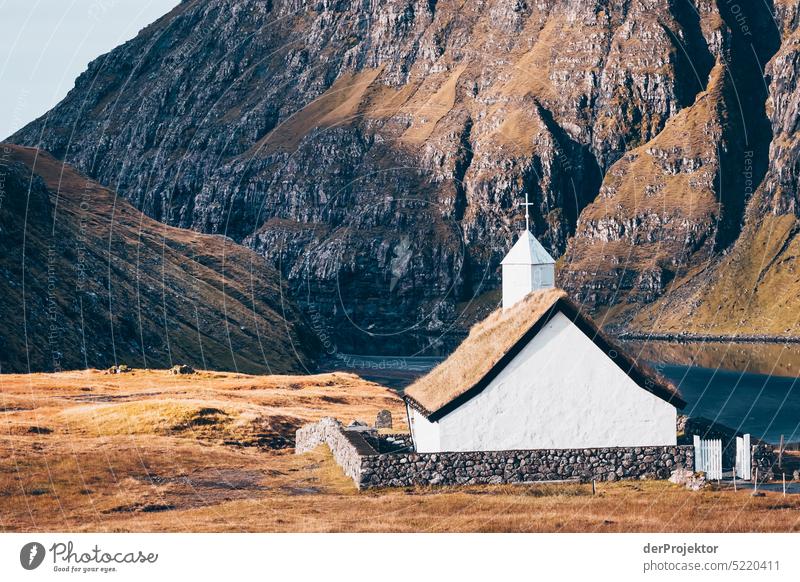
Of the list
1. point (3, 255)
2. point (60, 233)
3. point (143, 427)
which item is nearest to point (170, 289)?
point (60, 233)

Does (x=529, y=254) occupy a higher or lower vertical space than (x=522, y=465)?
higher

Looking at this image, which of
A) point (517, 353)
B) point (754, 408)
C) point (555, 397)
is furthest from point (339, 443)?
point (754, 408)

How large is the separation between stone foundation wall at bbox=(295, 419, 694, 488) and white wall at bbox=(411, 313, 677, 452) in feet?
2.41

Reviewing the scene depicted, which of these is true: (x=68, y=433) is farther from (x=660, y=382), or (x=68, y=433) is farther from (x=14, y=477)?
(x=660, y=382)

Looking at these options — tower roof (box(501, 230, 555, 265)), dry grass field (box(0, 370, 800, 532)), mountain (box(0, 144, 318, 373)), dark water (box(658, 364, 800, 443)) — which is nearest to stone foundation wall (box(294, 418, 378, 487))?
dry grass field (box(0, 370, 800, 532))

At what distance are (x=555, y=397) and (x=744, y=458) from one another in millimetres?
9035

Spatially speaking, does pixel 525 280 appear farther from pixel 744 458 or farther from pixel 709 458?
pixel 744 458

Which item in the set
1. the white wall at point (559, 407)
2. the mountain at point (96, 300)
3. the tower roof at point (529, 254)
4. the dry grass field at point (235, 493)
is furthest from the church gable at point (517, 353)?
the mountain at point (96, 300)

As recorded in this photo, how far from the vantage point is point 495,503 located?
45.3 m

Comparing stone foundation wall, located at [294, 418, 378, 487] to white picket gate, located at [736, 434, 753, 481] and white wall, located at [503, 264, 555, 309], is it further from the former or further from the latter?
white picket gate, located at [736, 434, 753, 481]

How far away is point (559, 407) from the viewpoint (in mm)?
51156

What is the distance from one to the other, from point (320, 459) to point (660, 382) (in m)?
17.1

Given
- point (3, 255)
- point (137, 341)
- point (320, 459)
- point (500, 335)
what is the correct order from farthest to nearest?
point (137, 341)
point (3, 255)
point (320, 459)
point (500, 335)

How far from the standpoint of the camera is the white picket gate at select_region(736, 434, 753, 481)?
172ft
